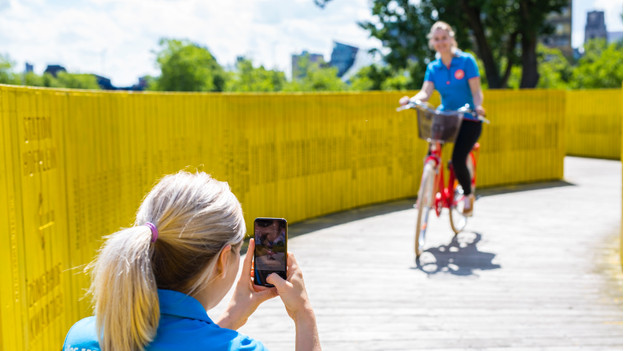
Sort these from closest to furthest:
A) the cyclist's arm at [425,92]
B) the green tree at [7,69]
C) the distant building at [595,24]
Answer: the cyclist's arm at [425,92], the green tree at [7,69], the distant building at [595,24]

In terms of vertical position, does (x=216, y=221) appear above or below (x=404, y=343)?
above

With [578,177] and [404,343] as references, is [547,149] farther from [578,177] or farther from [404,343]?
[404,343]

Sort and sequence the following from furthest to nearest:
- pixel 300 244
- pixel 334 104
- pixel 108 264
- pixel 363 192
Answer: pixel 363 192, pixel 334 104, pixel 300 244, pixel 108 264

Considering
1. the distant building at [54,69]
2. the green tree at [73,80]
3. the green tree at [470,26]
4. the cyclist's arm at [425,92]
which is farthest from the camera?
the distant building at [54,69]

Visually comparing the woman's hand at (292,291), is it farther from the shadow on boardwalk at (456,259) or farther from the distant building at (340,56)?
the distant building at (340,56)

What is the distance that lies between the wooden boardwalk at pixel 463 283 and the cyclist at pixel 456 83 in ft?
3.21

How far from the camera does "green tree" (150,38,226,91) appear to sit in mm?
115500

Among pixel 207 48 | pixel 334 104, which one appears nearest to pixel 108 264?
pixel 334 104

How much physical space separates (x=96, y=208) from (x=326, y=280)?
1.95 metres

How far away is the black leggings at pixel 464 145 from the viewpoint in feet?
23.5

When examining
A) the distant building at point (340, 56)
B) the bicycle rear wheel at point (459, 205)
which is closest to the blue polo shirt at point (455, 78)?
the bicycle rear wheel at point (459, 205)

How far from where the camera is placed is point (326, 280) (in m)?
5.93

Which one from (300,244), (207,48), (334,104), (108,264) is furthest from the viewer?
(207,48)

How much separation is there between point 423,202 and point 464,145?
0.77m
